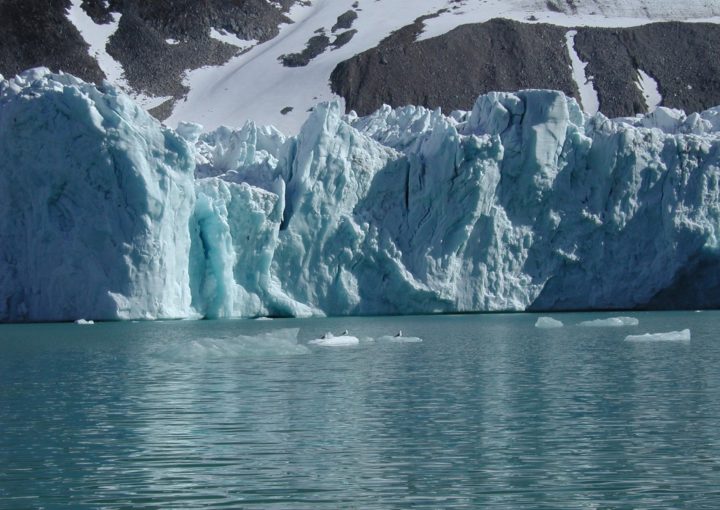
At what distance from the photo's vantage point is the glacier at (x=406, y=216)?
103ft

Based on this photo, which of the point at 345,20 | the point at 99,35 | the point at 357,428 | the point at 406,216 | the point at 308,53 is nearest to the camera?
the point at 357,428

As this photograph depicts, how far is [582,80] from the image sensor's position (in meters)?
77.2

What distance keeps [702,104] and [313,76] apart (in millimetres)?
26794

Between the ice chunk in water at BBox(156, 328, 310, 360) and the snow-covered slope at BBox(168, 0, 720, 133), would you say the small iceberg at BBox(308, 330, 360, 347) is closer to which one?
the ice chunk in water at BBox(156, 328, 310, 360)

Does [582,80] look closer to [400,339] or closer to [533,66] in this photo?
[533,66]

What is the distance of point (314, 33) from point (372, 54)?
7442mm

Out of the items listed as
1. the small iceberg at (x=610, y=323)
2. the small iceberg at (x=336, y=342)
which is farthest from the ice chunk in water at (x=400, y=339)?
the small iceberg at (x=610, y=323)

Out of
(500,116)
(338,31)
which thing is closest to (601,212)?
Answer: (500,116)

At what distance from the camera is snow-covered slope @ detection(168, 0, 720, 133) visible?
2783 inches

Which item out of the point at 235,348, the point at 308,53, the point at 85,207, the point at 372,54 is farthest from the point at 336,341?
the point at 308,53

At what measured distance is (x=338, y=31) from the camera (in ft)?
274

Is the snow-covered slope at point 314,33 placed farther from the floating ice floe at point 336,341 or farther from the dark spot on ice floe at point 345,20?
the floating ice floe at point 336,341

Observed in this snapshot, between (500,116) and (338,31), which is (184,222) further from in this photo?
(338,31)

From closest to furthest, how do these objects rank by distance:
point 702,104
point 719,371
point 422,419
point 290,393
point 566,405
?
1. point 422,419
2. point 566,405
3. point 290,393
4. point 719,371
5. point 702,104
